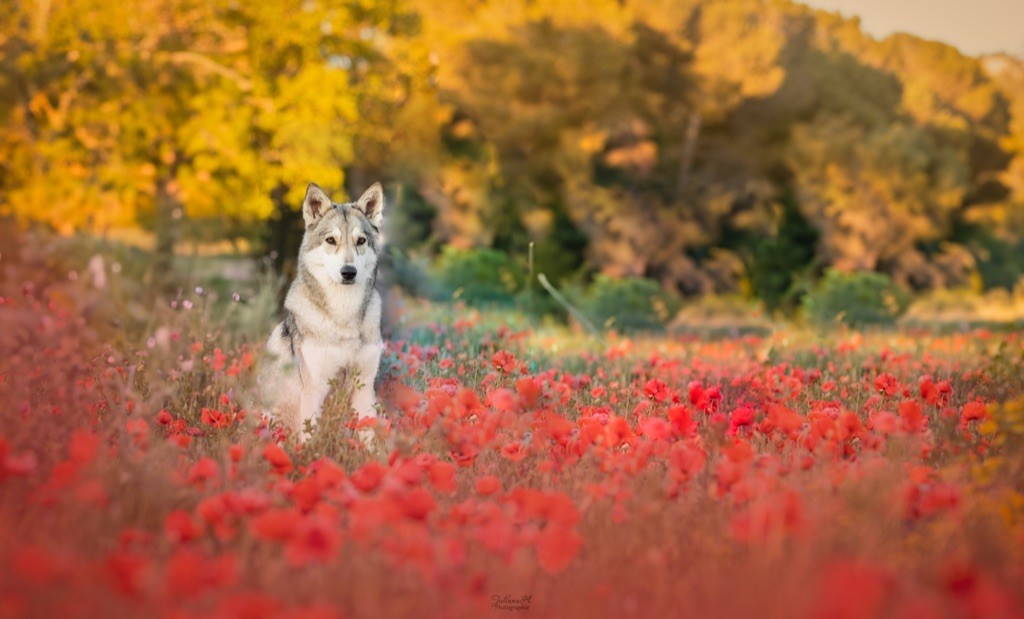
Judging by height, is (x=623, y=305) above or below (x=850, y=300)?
below

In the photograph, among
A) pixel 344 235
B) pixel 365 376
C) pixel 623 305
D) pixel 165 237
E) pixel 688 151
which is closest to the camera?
pixel 344 235

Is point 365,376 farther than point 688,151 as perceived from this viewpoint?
No

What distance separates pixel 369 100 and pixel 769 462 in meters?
23.5

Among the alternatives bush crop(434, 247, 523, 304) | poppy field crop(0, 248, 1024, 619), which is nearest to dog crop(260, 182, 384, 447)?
poppy field crop(0, 248, 1024, 619)

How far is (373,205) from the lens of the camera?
7.79 m

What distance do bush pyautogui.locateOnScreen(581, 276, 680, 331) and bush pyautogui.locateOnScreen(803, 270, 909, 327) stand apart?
10.2ft

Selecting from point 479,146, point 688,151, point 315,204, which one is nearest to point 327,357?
point 315,204

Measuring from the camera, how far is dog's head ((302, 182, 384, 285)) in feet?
24.3

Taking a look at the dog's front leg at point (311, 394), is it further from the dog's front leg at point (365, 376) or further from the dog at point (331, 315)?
the dog's front leg at point (365, 376)

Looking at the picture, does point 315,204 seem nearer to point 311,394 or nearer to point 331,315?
point 331,315

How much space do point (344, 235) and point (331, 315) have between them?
61 centimetres

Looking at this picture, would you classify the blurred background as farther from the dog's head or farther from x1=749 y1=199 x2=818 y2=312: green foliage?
the dog's head

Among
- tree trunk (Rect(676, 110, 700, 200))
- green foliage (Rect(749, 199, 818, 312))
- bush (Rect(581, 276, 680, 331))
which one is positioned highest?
tree trunk (Rect(676, 110, 700, 200))

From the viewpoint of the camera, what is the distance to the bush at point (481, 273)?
74.5 feet
